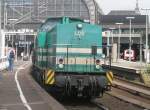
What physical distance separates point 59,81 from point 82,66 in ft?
5.10

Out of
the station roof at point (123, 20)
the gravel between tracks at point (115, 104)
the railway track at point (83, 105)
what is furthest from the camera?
Answer: the station roof at point (123, 20)

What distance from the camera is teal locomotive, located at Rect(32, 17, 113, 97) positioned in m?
19.3

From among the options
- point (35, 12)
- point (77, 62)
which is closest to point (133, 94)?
point (77, 62)

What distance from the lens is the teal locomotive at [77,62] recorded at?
19.3 meters

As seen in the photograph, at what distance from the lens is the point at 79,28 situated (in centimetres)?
2061

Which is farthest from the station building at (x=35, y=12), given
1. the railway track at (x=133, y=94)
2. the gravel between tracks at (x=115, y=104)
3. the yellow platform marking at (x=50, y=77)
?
the yellow platform marking at (x=50, y=77)

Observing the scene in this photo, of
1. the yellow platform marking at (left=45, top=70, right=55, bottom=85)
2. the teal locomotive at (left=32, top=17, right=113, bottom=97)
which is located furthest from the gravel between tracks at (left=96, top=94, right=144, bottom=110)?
the yellow platform marking at (left=45, top=70, right=55, bottom=85)

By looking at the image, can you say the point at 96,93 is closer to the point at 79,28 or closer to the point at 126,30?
the point at 79,28

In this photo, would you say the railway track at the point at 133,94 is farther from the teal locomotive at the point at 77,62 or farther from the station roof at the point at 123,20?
the station roof at the point at 123,20

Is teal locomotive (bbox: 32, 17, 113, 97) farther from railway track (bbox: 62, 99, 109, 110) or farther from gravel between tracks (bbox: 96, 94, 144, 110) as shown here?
gravel between tracks (bbox: 96, 94, 144, 110)

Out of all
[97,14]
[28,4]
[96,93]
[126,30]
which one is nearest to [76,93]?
[96,93]

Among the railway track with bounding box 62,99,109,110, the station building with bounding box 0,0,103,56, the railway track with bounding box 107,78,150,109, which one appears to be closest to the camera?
the railway track with bounding box 62,99,109,110

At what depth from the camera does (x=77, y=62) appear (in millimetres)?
20375

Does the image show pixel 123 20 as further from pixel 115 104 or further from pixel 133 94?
pixel 115 104
